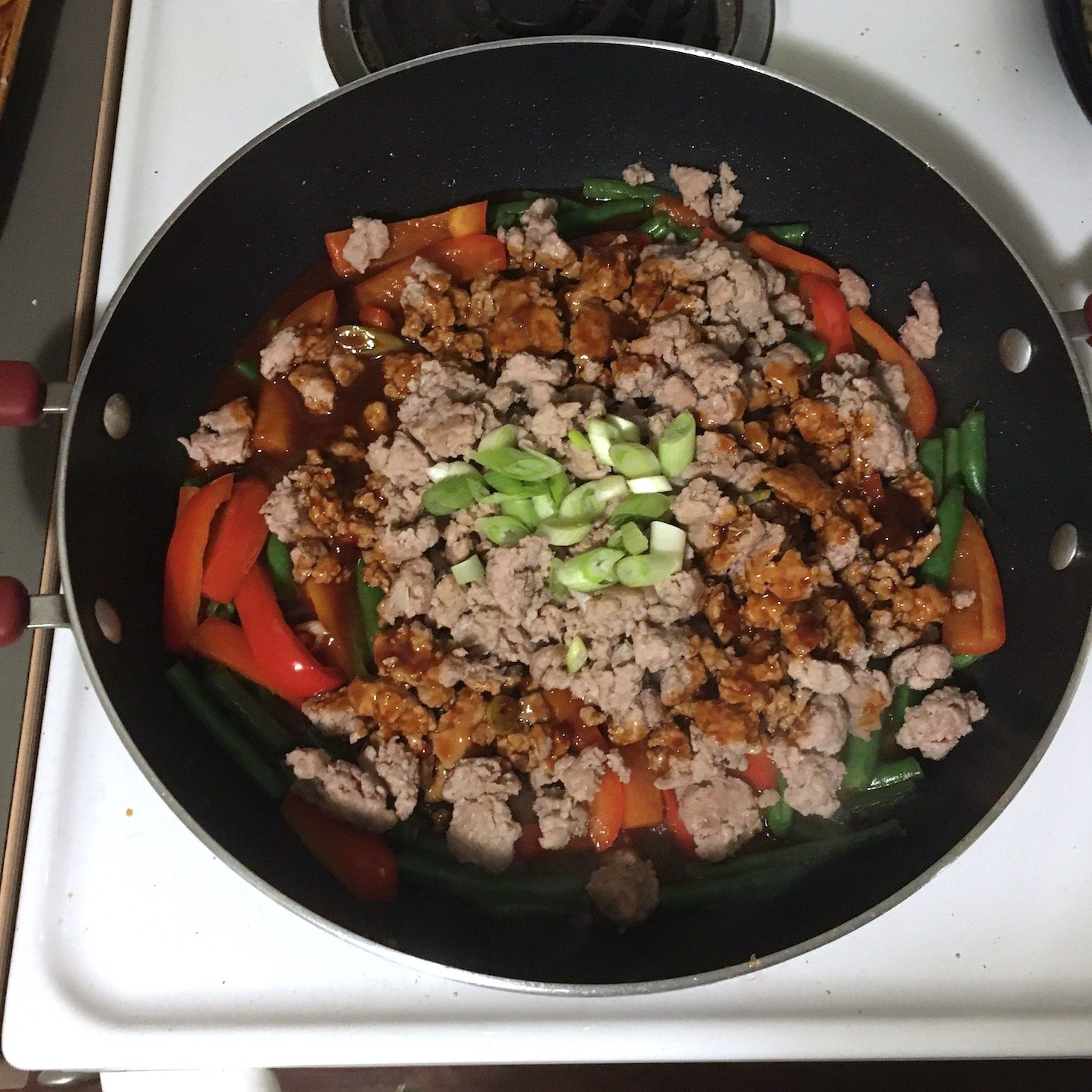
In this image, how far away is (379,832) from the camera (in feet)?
5.10

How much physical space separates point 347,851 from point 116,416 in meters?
0.83

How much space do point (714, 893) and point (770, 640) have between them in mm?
437

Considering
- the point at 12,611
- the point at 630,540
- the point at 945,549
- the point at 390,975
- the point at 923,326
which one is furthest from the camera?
the point at 923,326

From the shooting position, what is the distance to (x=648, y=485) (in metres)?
1.65

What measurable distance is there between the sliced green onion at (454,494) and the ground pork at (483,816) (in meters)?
0.44

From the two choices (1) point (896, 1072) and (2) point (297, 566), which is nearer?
(2) point (297, 566)

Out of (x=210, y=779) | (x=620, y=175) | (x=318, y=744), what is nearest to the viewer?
(x=210, y=779)

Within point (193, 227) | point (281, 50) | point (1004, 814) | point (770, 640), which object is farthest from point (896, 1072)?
point (281, 50)

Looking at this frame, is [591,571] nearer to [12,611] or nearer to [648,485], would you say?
[648,485]

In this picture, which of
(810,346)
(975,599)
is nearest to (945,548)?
(975,599)

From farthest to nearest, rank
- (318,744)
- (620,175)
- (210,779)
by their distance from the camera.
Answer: (620,175) < (318,744) < (210,779)

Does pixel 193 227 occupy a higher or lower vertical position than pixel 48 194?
lower

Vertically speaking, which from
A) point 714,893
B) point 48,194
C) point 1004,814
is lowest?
point 714,893

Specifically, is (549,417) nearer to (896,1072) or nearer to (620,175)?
(620,175)
